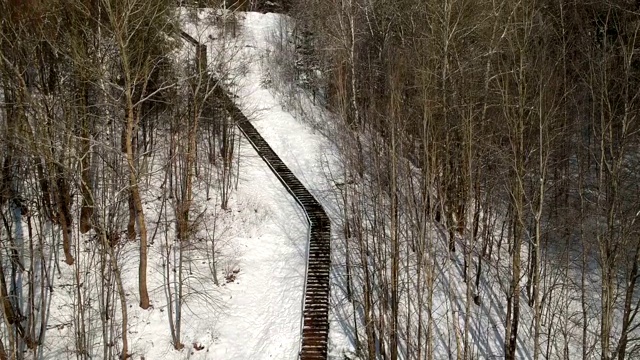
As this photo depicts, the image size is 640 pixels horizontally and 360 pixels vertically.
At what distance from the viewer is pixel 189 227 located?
18.3 meters

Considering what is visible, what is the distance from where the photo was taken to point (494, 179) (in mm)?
17000

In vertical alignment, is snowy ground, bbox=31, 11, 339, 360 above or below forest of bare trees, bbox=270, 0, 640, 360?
below

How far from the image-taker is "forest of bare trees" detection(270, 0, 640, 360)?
11352 mm

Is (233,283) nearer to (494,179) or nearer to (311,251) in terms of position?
(311,251)

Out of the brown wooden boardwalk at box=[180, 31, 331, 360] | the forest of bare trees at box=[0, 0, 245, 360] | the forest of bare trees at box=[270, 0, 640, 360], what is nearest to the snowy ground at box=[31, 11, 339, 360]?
the forest of bare trees at box=[0, 0, 245, 360]

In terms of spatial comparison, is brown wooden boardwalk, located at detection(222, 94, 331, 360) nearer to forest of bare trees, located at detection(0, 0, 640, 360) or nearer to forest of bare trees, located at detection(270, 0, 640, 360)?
forest of bare trees, located at detection(0, 0, 640, 360)

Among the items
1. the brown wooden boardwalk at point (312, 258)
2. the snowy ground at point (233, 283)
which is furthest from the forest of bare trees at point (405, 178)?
the brown wooden boardwalk at point (312, 258)

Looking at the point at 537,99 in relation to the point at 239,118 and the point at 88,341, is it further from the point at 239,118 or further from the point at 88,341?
the point at 239,118

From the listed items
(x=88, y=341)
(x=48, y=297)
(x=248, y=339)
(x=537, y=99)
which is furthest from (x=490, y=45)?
(x=48, y=297)

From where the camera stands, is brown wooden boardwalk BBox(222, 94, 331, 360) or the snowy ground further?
the snowy ground

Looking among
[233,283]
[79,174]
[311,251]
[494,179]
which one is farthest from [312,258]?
[79,174]

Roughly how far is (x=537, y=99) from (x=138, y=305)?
13028 mm

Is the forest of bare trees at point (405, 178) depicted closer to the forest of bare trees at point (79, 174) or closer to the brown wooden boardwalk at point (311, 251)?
the forest of bare trees at point (79, 174)

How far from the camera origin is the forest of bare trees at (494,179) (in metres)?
11.4
